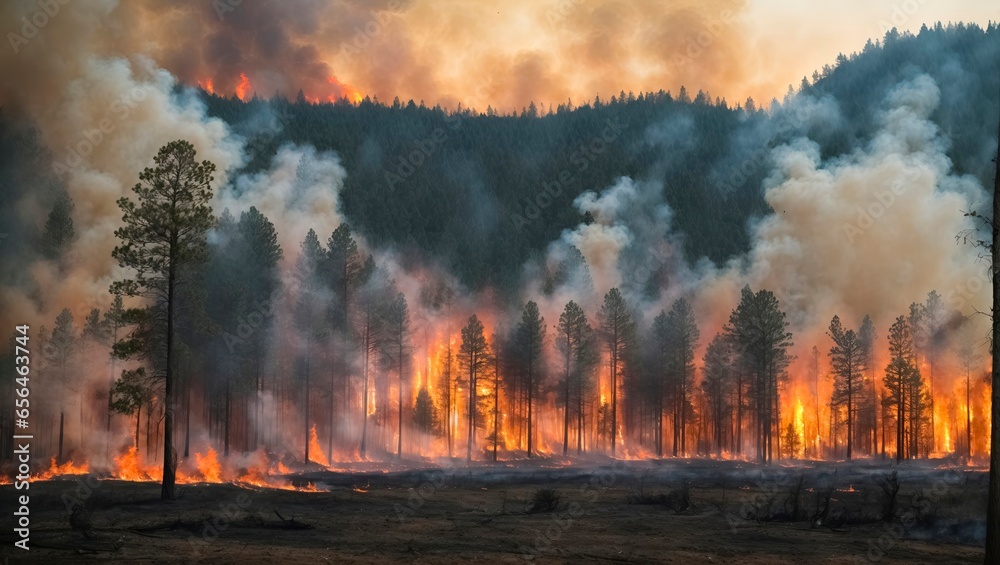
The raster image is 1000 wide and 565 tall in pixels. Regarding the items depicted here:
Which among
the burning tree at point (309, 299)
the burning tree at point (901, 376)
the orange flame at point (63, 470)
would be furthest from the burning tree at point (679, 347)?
the orange flame at point (63, 470)

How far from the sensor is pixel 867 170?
163 metres

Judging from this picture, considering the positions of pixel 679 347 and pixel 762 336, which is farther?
pixel 679 347

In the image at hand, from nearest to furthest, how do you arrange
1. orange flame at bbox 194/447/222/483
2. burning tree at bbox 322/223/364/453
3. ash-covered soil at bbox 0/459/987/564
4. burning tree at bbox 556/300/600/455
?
1. ash-covered soil at bbox 0/459/987/564
2. orange flame at bbox 194/447/222/483
3. burning tree at bbox 322/223/364/453
4. burning tree at bbox 556/300/600/455

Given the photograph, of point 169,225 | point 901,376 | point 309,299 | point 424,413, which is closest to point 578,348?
point 424,413

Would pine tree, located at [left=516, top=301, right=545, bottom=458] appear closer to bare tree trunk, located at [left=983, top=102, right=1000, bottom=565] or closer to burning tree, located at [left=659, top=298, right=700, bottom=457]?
burning tree, located at [left=659, top=298, right=700, bottom=457]

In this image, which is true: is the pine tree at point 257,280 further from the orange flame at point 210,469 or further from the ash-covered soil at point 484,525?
the ash-covered soil at point 484,525

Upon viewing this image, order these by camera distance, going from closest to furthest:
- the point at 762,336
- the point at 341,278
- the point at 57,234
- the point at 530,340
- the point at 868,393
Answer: the point at 341,278, the point at 762,336, the point at 530,340, the point at 57,234, the point at 868,393

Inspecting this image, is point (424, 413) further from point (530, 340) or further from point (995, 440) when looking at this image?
point (995, 440)

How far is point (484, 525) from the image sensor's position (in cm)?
2884

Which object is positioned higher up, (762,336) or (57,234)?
(57,234)

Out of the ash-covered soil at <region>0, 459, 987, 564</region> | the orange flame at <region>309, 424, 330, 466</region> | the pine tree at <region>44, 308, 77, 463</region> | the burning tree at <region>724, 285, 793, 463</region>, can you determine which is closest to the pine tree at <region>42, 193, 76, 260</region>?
the pine tree at <region>44, 308, 77, 463</region>

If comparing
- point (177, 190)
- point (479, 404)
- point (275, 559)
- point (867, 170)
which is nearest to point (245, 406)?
point (479, 404)

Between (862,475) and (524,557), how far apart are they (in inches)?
1652

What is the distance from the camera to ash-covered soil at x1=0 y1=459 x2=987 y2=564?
21922 mm
